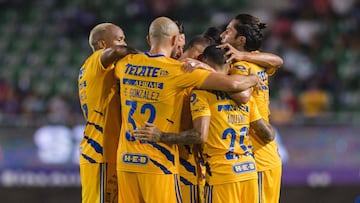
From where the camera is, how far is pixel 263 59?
803cm

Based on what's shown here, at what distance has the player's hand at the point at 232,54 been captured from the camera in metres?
7.69

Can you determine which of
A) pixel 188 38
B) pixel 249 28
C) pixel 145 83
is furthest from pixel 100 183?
pixel 188 38

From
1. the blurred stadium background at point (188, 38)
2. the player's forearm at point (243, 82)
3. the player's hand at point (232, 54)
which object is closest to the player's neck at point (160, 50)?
the player's hand at point (232, 54)

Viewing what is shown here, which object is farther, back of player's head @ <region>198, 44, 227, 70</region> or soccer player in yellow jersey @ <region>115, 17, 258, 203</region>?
back of player's head @ <region>198, 44, 227, 70</region>

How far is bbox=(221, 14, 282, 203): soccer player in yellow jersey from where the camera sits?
800cm

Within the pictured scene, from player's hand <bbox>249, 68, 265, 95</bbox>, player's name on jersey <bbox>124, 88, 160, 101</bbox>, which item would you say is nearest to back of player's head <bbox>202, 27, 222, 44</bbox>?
player's hand <bbox>249, 68, 265, 95</bbox>

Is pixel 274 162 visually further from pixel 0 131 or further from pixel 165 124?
pixel 0 131

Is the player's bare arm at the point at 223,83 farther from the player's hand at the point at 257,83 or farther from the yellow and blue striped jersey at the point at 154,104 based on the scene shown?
the player's hand at the point at 257,83

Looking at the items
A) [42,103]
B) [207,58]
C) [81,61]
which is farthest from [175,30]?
[81,61]

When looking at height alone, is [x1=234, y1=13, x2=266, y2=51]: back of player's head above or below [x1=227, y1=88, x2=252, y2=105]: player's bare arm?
above

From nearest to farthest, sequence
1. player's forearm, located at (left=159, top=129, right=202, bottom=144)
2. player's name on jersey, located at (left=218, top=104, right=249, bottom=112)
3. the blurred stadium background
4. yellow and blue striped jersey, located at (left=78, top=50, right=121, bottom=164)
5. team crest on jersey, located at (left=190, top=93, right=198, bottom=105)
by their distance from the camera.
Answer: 1. player's forearm, located at (left=159, top=129, right=202, bottom=144)
2. team crest on jersey, located at (left=190, top=93, right=198, bottom=105)
3. player's name on jersey, located at (left=218, top=104, right=249, bottom=112)
4. yellow and blue striped jersey, located at (left=78, top=50, right=121, bottom=164)
5. the blurred stadium background

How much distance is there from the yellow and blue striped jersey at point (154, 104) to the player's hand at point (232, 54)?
1.30 feet

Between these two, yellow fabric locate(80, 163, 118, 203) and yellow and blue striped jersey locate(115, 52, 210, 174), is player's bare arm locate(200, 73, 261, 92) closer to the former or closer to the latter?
yellow and blue striped jersey locate(115, 52, 210, 174)

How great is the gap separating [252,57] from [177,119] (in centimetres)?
93
